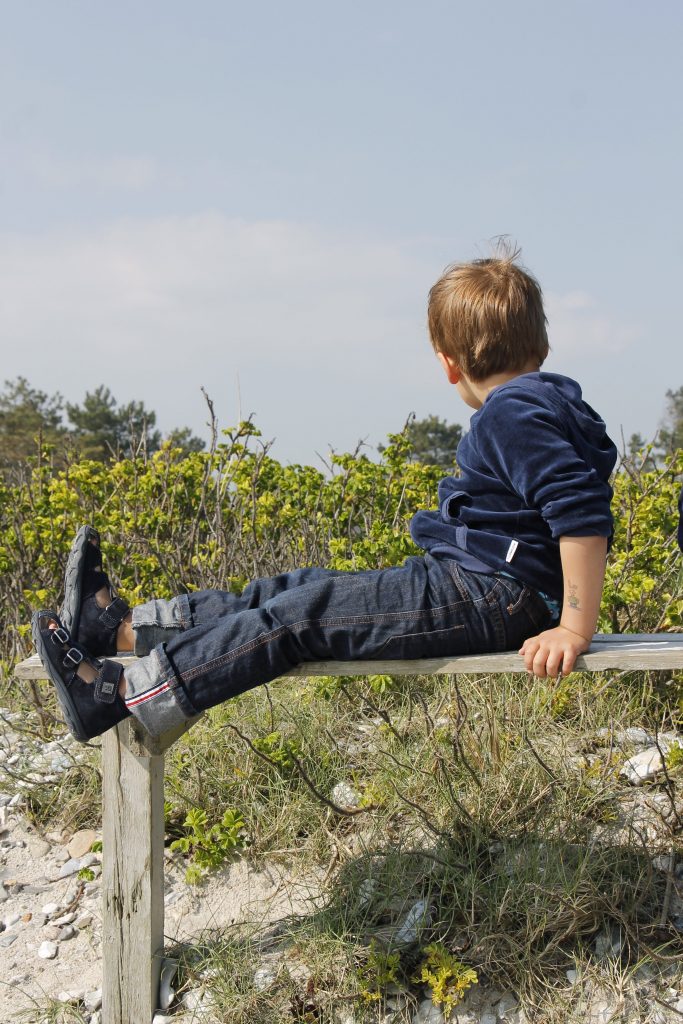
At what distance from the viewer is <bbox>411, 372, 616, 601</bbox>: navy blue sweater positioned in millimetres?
2207

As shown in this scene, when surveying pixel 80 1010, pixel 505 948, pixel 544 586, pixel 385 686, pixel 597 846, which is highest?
pixel 544 586

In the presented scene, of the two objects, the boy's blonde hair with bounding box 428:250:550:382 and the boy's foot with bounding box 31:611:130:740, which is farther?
the boy's blonde hair with bounding box 428:250:550:382

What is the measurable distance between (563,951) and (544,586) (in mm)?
1009

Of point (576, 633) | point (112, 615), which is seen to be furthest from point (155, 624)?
point (576, 633)

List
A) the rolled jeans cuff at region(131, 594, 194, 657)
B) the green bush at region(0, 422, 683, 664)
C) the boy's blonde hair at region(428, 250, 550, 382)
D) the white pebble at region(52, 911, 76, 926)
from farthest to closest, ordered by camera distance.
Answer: the green bush at region(0, 422, 683, 664) → the white pebble at region(52, 911, 76, 926) → the rolled jeans cuff at region(131, 594, 194, 657) → the boy's blonde hair at region(428, 250, 550, 382)

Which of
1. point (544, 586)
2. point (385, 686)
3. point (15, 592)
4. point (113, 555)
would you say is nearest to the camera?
point (544, 586)

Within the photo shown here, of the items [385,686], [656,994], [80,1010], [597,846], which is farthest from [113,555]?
[656,994]

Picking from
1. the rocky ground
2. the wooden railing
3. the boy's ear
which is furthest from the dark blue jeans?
the rocky ground

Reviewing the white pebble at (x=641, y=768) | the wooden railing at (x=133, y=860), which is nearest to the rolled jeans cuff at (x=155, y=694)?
the wooden railing at (x=133, y=860)

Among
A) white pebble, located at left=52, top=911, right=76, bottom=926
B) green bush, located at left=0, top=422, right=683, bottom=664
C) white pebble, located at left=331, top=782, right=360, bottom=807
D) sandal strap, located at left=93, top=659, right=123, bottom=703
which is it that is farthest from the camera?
green bush, located at left=0, top=422, right=683, bottom=664

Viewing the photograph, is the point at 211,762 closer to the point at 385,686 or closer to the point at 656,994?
the point at 385,686

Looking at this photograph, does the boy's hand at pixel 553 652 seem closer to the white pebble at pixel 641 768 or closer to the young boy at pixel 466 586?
the young boy at pixel 466 586

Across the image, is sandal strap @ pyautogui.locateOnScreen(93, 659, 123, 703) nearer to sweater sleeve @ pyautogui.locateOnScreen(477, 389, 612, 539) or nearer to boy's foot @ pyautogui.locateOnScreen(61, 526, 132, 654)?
boy's foot @ pyautogui.locateOnScreen(61, 526, 132, 654)

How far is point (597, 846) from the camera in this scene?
2854 mm
